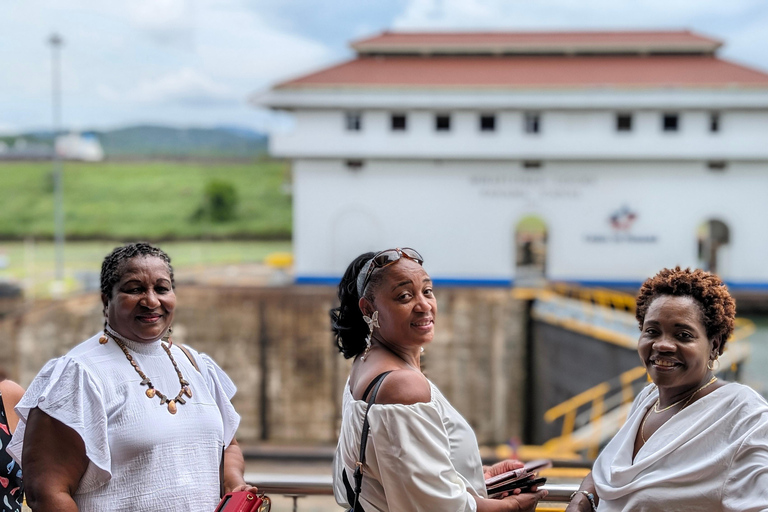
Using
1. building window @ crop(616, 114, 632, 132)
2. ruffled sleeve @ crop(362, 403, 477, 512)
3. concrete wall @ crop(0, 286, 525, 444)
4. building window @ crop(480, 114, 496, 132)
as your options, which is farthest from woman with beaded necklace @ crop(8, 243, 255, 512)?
building window @ crop(616, 114, 632, 132)

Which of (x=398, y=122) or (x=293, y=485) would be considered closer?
(x=293, y=485)

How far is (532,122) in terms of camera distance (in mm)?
18328

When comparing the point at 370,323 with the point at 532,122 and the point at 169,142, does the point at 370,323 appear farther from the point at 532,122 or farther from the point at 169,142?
the point at 169,142

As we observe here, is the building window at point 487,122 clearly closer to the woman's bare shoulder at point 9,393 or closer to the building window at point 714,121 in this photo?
the building window at point 714,121

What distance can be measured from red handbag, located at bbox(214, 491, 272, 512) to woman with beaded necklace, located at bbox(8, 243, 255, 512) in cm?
8

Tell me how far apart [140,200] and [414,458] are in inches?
2261

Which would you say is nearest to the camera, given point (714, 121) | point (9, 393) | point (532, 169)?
point (9, 393)

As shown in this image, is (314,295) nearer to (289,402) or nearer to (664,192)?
(289,402)

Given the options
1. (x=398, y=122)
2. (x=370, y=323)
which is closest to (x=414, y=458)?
(x=370, y=323)

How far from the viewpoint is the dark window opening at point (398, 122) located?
1836 cm

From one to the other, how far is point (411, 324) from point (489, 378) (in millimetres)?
14661

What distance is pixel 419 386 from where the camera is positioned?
1951 millimetres

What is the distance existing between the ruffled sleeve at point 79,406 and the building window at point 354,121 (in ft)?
54.8

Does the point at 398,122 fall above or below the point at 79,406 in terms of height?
above
